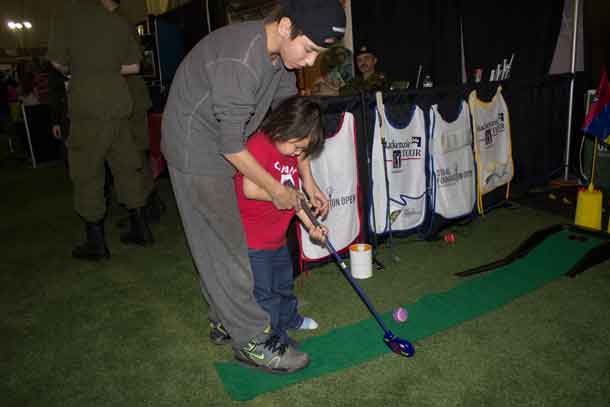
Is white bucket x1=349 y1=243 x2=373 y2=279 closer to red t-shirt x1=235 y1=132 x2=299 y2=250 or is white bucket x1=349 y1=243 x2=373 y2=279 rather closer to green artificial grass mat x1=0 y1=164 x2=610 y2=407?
green artificial grass mat x1=0 y1=164 x2=610 y2=407

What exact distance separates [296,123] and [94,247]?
7.28 feet

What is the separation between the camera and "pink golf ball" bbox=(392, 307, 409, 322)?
2.20 metres

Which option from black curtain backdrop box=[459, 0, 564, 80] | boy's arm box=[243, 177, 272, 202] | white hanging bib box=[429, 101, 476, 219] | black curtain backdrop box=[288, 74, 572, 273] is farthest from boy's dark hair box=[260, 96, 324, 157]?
black curtain backdrop box=[459, 0, 564, 80]

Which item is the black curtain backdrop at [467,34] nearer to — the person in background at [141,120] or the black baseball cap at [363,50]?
the black baseball cap at [363,50]

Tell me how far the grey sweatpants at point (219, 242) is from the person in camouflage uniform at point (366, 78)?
1486mm

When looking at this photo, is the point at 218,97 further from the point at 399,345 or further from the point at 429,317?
the point at 429,317

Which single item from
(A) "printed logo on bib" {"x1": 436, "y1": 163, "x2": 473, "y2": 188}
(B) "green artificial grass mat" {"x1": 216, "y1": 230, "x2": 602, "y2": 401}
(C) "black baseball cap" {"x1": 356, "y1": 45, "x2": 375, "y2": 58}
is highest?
(C) "black baseball cap" {"x1": 356, "y1": 45, "x2": 375, "y2": 58}

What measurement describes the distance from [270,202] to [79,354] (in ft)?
3.93

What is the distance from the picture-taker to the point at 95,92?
A: 288 centimetres

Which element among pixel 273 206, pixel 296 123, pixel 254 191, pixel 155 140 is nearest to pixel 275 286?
pixel 273 206

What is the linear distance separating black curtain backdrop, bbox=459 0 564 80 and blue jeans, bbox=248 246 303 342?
3.40 meters

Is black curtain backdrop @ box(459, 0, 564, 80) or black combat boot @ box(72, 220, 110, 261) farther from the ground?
black curtain backdrop @ box(459, 0, 564, 80)

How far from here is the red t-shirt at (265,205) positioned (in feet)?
5.80

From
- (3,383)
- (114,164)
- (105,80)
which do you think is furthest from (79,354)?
(105,80)
